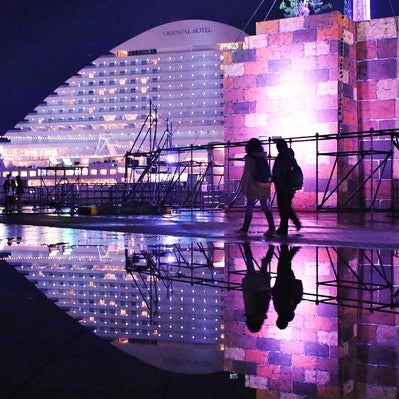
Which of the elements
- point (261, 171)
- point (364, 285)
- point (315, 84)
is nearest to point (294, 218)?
point (261, 171)

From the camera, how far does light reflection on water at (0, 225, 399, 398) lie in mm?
3145

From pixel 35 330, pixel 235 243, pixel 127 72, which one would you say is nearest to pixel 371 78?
pixel 235 243

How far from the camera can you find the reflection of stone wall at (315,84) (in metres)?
19.5

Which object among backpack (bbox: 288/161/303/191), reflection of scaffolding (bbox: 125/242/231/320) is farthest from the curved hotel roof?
reflection of scaffolding (bbox: 125/242/231/320)

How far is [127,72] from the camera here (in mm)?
100688

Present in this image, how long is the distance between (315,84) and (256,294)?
1519cm

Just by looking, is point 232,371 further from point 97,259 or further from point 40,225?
point 40,225

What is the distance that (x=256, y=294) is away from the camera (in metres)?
5.23

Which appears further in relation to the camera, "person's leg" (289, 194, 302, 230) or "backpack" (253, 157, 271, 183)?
"person's leg" (289, 194, 302, 230)

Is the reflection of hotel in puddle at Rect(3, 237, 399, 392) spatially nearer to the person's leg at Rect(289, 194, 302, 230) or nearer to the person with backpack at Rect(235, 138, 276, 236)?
the person with backpack at Rect(235, 138, 276, 236)

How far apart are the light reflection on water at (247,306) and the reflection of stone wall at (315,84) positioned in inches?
441

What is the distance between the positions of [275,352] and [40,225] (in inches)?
472

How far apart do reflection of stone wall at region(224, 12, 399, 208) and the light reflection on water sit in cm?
1120

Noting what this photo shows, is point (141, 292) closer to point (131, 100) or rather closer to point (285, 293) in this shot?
point (285, 293)
